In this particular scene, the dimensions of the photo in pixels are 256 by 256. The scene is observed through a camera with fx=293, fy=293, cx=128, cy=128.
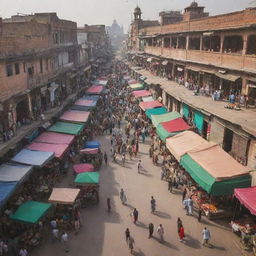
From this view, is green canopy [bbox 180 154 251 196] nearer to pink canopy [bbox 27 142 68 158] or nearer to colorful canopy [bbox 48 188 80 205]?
colorful canopy [bbox 48 188 80 205]

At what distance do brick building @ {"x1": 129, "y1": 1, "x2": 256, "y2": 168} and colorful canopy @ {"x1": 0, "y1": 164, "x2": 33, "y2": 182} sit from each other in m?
11.8

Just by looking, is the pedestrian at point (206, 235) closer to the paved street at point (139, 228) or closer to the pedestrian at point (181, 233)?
the paved street at point (139, 228)

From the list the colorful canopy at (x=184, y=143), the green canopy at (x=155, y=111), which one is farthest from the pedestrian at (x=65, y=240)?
the green canopy at (x=155, y=111)

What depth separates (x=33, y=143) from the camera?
67.2ft

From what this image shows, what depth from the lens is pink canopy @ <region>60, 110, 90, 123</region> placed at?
26114 millimetres

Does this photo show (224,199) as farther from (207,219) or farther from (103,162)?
(103,162)

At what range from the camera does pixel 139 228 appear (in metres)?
14.9

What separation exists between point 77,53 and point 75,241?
33015mm

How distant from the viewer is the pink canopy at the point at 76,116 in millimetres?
26114

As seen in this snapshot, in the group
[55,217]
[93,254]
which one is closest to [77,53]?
[55,217]

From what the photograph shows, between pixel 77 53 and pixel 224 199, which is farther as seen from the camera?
pixel 77 53

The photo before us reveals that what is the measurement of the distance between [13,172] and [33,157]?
2.19m

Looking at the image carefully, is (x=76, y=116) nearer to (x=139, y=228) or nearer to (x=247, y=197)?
(x=139, y=228)

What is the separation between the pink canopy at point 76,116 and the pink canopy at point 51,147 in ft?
19.3
